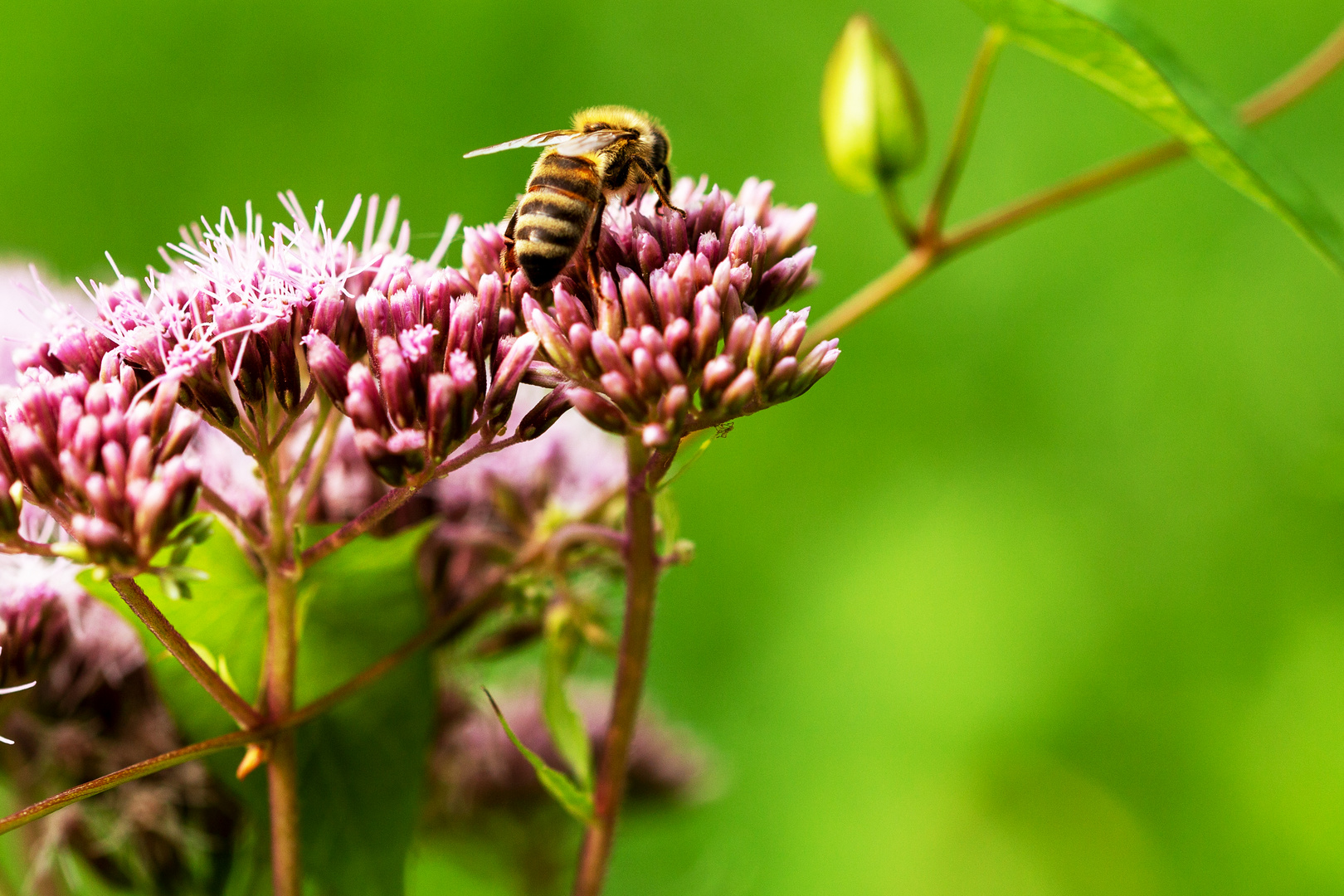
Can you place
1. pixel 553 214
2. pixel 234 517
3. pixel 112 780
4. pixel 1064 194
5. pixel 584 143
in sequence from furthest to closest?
pixel 1064 194
pixel 584 143
pixel 553 214
pixel 234 517
pixel 112 780

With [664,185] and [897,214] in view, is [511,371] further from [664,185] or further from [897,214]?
[897,214]

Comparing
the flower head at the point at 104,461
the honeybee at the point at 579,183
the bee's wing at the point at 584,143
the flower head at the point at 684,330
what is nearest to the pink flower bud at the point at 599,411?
the flower head at the point at 684,330

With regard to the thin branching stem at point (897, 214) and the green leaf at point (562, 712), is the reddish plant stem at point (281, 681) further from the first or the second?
the thin branching stem at point (897, 214)

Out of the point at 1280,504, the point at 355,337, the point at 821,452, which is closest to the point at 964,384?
the point at 821,452

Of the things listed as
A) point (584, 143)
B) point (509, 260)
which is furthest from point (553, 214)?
point (584, 143)

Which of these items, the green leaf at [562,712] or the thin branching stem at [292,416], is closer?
the thin branching stem at [292,416]

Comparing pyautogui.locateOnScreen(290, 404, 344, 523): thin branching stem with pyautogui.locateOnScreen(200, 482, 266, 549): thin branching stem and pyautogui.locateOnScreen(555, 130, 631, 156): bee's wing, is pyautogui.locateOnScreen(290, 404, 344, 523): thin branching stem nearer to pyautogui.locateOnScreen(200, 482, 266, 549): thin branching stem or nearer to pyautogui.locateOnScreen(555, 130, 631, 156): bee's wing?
pyautogui.locateOnScreen(200, 482, 266, 549): thin branching stem

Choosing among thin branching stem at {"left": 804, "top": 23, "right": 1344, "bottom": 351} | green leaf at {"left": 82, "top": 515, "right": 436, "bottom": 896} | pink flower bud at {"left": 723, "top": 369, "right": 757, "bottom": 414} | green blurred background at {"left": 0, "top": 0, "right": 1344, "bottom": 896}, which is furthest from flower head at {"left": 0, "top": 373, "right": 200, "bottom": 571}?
green blurred background at {"left": 0, "top": 0, "right": 1344, "bottom": 896}
